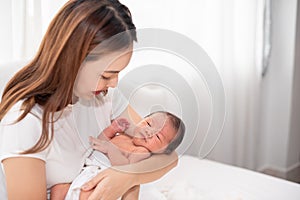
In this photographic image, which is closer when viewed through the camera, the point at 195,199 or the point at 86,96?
the point at 86,96

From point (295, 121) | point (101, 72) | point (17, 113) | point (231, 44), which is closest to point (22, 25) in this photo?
point (17, 113)

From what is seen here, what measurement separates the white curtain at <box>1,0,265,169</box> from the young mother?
83 cm

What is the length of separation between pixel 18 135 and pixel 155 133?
292 mm

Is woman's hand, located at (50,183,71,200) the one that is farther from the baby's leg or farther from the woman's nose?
the woman's nose

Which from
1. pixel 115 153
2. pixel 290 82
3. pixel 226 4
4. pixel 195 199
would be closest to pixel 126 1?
pixel 226 4

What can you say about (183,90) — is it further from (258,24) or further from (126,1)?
(258,24)

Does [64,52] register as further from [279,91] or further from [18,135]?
[279,91]

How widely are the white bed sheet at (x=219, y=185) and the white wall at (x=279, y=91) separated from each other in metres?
1.09

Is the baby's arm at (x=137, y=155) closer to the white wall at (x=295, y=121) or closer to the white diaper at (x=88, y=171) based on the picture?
the white diaper at (x=88, y=171)

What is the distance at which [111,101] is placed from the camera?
1040 millimetres

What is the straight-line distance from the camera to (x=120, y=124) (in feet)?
3.28

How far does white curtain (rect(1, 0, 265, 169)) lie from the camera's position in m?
1.92

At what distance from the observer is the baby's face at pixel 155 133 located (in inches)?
Result: 36.4

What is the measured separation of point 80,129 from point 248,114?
5.34 ft
